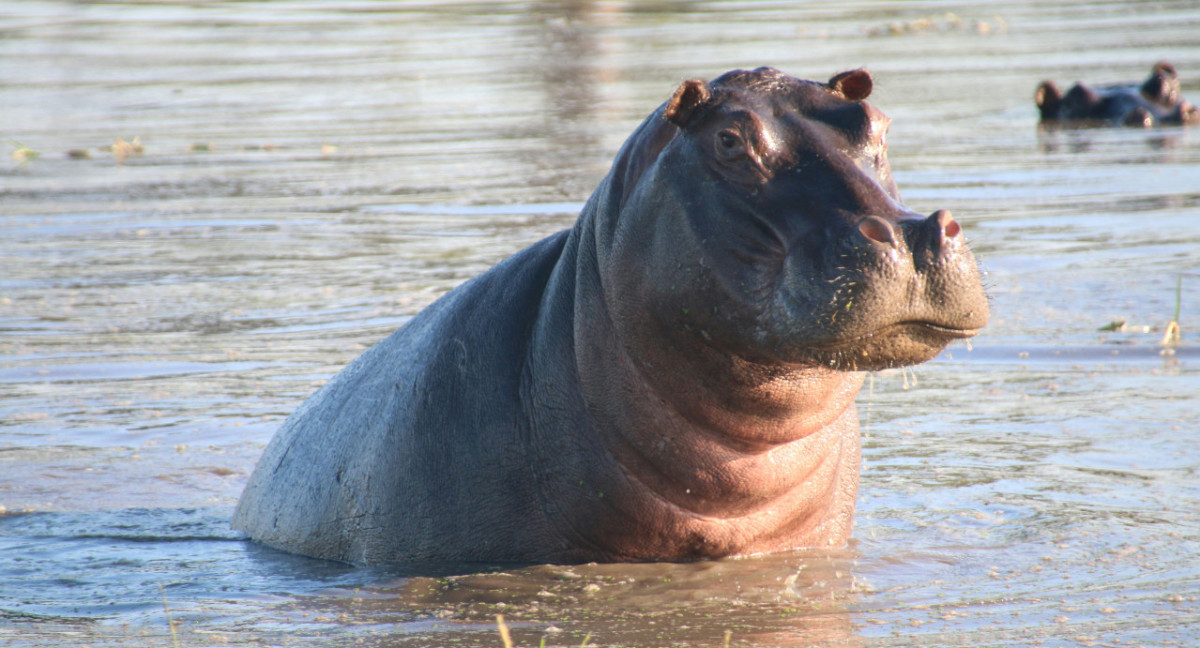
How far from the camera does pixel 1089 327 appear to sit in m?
8.41

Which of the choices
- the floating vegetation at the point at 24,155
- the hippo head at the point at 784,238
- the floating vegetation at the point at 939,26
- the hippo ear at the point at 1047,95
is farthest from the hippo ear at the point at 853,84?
the floating vegetation at the point at 939,26

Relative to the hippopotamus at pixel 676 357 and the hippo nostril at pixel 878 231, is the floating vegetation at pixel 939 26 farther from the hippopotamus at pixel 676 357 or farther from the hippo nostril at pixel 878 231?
the hippo nostril at pixel 878 231

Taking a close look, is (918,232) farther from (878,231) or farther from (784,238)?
(784,238)

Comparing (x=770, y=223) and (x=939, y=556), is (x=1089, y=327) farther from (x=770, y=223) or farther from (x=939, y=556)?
(x=770, y=223)

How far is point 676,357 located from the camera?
4426 mm

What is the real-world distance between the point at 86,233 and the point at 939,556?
9.52 m

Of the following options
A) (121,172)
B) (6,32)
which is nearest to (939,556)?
(121,172)

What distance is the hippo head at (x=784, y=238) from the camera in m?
3.93

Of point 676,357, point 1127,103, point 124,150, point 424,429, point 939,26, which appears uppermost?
point 676,357

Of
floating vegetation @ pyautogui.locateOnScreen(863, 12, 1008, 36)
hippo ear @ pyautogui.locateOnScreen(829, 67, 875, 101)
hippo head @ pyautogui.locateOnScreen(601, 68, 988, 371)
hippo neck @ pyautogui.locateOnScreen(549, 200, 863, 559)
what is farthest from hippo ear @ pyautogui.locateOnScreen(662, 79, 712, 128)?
floating vegetation @ pyautogui.locateOnScreen(863, 12, 1008, 36)

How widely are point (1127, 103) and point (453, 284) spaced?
31.0ft

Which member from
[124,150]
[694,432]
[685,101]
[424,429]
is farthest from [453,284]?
[124,150]

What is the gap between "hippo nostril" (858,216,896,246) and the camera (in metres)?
3.90

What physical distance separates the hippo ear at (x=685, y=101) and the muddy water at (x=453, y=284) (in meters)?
1.06
